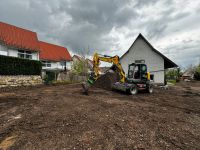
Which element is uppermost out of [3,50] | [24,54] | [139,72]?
[3,50]

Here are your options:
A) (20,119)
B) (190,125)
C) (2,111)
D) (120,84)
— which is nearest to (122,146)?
(190,125)

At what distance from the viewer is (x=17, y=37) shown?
A: 2036 centimetres

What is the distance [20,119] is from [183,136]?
19.8 feet

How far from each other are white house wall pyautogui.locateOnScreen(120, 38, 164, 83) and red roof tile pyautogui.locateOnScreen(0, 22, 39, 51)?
16333 mm

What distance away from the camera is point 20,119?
4953mm

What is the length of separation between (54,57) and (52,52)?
2.01m

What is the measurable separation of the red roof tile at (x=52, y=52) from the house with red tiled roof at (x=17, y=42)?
7.31 meters

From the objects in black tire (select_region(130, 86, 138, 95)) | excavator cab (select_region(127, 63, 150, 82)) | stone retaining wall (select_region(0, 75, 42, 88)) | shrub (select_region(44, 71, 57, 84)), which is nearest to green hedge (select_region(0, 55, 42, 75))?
stone retaining wall (select_region(0, 75, 42, 88))

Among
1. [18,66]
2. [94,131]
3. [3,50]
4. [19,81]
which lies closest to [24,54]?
[3,50]

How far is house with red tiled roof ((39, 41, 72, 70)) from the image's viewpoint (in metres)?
30.3

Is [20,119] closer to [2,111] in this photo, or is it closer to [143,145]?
[2,111]

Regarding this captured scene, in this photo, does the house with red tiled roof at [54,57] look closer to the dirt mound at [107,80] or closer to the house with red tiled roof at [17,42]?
the house with red tiled roof at [17,42]

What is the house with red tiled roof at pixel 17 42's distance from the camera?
59.5 ft

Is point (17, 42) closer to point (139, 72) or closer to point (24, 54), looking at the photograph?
point (24, 54)
